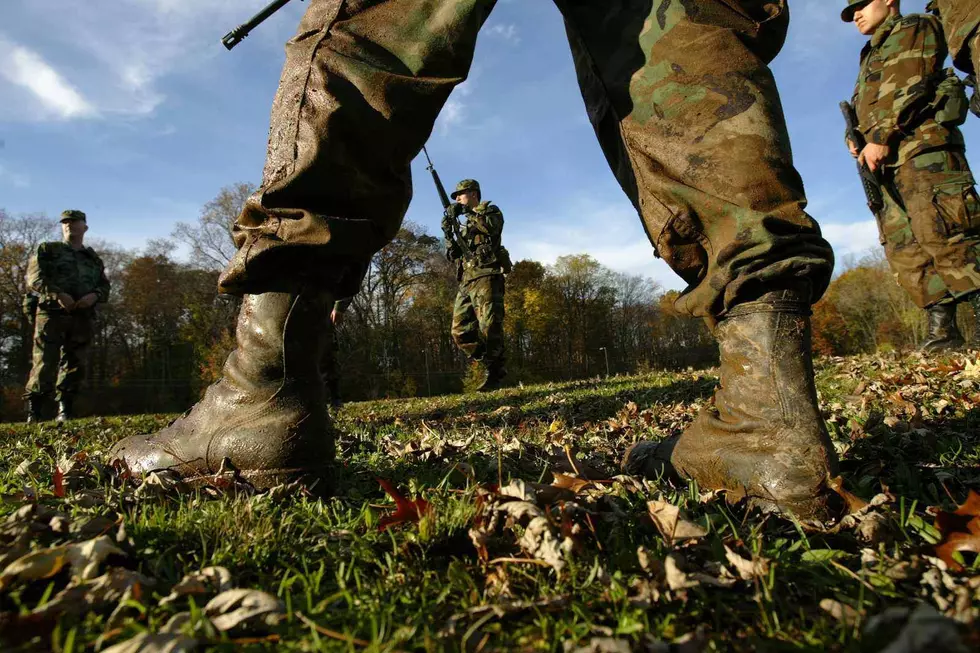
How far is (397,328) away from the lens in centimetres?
3669

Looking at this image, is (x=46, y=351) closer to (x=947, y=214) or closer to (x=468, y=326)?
(x=468, y=326)

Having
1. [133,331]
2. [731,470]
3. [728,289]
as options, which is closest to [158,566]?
[731,470]

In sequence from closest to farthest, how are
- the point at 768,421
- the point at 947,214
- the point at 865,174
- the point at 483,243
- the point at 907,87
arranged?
the point at 768,421, the point at 947,214, the point at 907,87, the point at 865,174, the point at 483,243

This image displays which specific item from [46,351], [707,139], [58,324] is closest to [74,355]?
[46,351]

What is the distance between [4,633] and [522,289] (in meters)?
46.9

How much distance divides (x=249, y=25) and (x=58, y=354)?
8124mm

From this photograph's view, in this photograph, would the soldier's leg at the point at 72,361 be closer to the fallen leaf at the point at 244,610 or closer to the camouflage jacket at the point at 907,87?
the fallen leaf at the point at 244,610

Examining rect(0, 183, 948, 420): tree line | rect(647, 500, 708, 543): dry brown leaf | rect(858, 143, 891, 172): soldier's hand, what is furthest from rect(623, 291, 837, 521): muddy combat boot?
rect(0, 183, 948, 420): tree line

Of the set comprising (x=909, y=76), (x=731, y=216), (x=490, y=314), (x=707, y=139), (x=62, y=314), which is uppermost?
(x=909, y=76)

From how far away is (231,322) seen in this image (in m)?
35.0

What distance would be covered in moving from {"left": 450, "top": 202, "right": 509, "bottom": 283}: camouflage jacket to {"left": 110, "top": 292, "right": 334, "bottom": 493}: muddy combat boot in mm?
8761

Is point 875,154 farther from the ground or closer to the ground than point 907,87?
closer to the ground

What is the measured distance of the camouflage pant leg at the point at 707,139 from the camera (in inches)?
57.7

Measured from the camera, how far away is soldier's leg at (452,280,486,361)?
1031 centimetres
